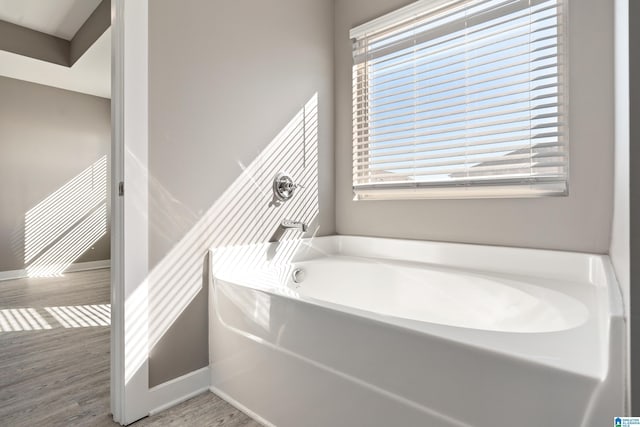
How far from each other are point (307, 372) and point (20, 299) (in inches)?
137

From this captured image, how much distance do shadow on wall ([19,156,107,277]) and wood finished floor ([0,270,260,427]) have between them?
138cm

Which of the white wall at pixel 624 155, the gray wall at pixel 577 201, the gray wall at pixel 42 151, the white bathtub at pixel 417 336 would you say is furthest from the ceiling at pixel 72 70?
the white wall at pixel 624 155

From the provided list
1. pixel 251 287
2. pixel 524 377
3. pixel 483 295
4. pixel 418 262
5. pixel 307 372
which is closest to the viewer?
pixel 524 377

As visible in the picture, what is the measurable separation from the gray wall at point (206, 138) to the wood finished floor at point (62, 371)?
0.83 feet

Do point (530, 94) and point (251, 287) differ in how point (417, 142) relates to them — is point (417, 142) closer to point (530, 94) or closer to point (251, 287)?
point (530, 94)

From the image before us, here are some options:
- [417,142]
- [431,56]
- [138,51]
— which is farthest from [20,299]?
[431,56]

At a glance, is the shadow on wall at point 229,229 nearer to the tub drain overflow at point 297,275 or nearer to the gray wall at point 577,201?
the tub drain overflow at point 297,275

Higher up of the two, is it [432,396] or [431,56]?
[431,56]

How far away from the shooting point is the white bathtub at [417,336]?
2.36 ft

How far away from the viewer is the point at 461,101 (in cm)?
181

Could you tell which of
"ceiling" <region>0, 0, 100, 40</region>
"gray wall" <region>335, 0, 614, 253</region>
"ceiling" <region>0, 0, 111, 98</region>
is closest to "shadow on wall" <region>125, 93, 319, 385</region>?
"gray wall" <region>335, 0, 614, 253</region>

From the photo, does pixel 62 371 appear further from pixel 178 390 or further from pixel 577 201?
pixel 577 201

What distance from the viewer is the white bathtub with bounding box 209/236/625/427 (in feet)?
2.36

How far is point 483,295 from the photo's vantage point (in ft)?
5.07
